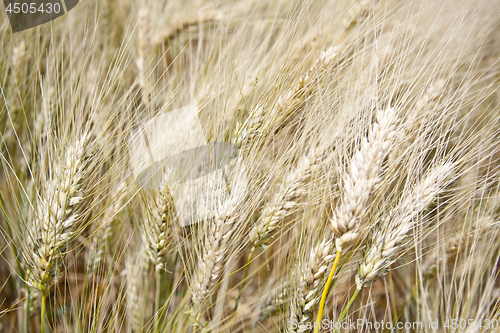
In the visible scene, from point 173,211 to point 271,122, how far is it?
0.95 feet

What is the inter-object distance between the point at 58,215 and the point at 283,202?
446mm

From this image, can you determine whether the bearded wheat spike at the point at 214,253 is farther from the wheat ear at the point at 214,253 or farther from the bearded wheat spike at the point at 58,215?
the bearded wheat spike at the point at 58,215

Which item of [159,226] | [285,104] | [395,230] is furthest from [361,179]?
[159,226]

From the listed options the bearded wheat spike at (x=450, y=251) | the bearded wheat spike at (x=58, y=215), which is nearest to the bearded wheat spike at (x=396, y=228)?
the bearded wheat spike at (x=450, y=251)

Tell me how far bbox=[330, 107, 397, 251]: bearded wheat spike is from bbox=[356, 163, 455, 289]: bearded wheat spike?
8cm

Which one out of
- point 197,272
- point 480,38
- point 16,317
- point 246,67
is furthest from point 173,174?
point 480,38

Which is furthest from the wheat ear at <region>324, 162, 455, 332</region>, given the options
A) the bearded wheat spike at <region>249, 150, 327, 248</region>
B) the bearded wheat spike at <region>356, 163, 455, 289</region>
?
the bearded wheat spike at <region>249, 150, 327, 248</region>

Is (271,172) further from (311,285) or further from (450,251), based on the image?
(450,251)

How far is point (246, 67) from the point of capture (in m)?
0.73

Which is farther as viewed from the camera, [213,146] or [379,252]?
[213,146]

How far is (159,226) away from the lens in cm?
61

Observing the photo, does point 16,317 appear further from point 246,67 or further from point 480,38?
point 480,38

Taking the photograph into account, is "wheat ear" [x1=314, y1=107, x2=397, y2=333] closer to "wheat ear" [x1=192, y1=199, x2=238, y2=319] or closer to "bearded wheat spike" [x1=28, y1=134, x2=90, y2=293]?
"wheat ear" [x1=192, y1=199, x2=238, y2=319]

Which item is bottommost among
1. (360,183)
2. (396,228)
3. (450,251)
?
(450,251)
